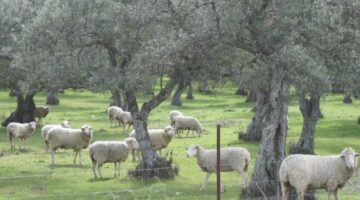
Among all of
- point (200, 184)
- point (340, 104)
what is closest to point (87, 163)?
point (200, 184)

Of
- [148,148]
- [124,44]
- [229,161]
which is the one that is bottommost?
[229,161]

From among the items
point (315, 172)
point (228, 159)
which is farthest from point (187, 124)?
point (315, 172)

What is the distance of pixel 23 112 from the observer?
46.3m

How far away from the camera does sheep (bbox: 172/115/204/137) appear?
132 ft

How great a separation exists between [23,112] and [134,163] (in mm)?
18927

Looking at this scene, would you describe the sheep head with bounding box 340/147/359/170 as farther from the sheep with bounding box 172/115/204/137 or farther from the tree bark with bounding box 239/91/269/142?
the sheep with bounding box 172/115/204/137

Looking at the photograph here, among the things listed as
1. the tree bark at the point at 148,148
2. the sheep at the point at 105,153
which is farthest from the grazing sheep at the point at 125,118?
the tree bark at the point at 148,148

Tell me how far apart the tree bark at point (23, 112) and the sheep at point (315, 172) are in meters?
30.0

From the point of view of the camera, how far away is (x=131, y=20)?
2341 cm

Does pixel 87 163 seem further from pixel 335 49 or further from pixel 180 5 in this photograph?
pixel 335 49

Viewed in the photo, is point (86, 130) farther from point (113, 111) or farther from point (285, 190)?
point (113, 111)

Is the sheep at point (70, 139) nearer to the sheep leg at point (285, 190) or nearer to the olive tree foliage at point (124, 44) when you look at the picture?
the olive tree foliage at point (124, 44)

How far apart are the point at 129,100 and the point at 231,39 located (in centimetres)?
750

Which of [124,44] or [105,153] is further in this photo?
[105,153]
